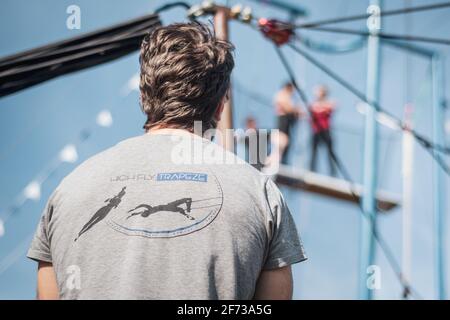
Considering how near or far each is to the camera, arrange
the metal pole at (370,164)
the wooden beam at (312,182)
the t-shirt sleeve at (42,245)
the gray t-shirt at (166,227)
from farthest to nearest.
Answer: the wooden beam at (312,182) < the metal pole at (370,164) < the t-shirt sleeve at (42,245) < the gray t-shirt at (166,227)

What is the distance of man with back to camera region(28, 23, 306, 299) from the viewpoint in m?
1.40

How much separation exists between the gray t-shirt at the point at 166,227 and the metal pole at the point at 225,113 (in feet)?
6.99

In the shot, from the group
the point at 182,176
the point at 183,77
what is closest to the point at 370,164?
the point at 183,77

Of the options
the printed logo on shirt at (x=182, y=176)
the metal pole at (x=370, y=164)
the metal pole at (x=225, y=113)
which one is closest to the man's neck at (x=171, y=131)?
the printed logo on shirt at (x=182, y=176)

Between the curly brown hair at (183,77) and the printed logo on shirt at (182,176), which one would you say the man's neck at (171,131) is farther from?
the printed logo on shirt at (182,176)

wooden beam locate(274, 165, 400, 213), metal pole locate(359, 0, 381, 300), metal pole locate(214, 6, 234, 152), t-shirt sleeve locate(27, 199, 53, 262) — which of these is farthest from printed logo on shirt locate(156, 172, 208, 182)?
wooden beam locate(274, 165, 400, 213)

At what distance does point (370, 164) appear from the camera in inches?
249

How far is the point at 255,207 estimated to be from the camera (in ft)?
4.81

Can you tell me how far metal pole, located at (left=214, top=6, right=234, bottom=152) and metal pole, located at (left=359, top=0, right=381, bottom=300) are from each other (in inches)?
47.3

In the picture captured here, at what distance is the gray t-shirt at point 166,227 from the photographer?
139 centimetres

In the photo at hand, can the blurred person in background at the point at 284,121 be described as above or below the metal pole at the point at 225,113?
above

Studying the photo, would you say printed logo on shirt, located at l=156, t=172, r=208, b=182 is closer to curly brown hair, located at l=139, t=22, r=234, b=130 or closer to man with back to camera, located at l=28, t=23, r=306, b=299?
man with back to camera, located at l=28, t=23, r=306, b=299

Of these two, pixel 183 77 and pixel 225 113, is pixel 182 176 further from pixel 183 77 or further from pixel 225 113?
pixel 225 113
